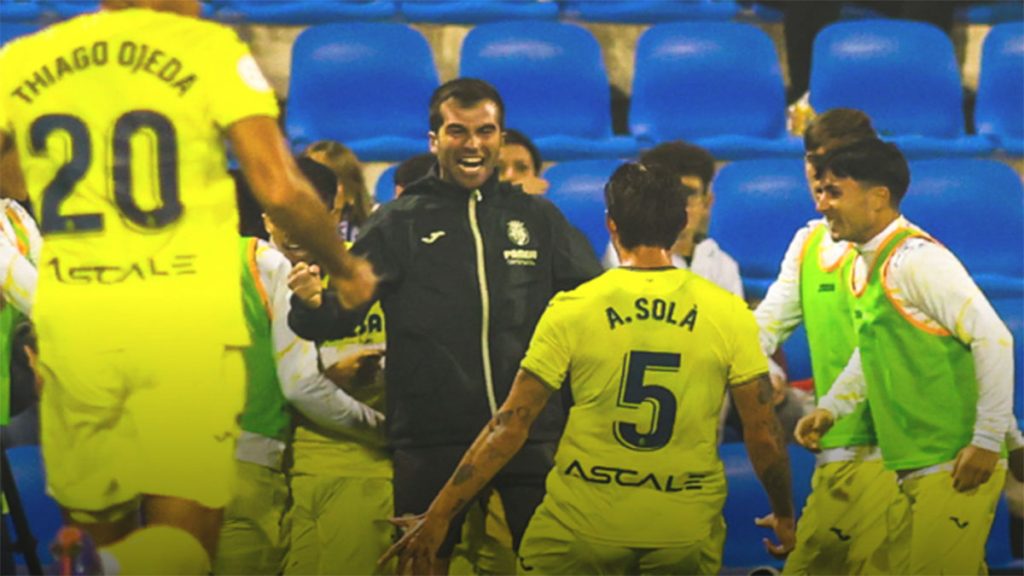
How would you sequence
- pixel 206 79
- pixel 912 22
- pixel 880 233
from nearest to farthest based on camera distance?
pixel 206 79, pixel 880 233, pixel 912 22

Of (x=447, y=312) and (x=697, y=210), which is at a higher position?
(x=697, y=210)

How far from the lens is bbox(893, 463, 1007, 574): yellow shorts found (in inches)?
113

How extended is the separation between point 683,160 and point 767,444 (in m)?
0.62

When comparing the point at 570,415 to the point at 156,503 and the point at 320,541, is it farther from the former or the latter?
the point at 156,503

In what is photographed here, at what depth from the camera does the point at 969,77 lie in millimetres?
3102

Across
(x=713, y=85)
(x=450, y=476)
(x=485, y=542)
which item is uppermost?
(x=713, y=85)

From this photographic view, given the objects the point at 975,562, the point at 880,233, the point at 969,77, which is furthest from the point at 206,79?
the point at 975,562

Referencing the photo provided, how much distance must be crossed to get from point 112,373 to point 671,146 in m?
1.24

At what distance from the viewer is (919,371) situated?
2844 mm

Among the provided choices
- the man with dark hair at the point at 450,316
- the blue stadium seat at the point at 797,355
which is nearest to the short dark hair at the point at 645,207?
the man with dark hair at the point at 450,316

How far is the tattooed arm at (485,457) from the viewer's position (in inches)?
107

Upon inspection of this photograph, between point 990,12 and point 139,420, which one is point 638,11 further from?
point 139,420

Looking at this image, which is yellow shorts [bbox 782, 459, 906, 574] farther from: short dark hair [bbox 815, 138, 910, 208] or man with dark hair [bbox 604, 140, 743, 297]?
short dark hair [bbox 815, 138, 910, 208]

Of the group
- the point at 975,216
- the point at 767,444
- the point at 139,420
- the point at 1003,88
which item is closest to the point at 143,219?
the point at 139,420
